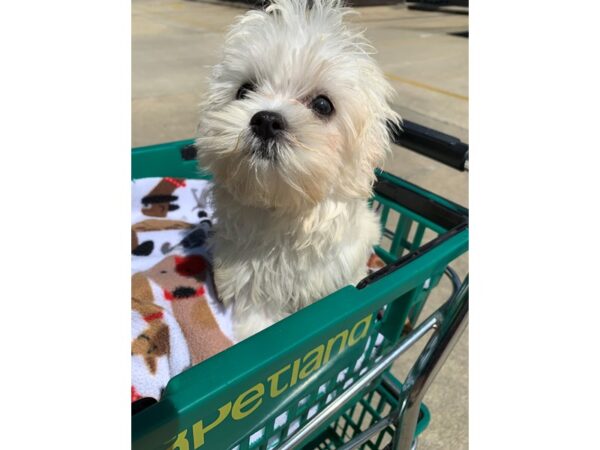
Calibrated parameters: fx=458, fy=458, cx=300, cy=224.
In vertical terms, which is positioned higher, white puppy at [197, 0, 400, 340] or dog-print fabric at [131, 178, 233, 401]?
white puppy at [197, 0, 400, 340]

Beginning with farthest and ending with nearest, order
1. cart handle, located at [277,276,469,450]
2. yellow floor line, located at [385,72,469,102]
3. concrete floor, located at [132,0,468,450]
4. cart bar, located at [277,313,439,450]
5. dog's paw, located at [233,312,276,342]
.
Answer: yellow floor line, located at [385,72,469,102]
concrete floor, located at [132,0,468,450]
dog's paw, located at [233,312,276,342]
cart handle, located at [277,276,469,450]
cart bar, located at [277,313,439,450]

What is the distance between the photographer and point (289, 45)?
125cm

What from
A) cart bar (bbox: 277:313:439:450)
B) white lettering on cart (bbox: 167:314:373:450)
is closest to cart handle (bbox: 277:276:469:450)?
cart bar (bbox: 277:313:439:450)

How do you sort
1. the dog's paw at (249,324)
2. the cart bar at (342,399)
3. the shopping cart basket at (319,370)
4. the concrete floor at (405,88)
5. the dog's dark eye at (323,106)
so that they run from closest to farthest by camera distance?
the shopping cart basket at (319,370), the cart bar at (342,399), the dog's dark eye at (323,106), the dog's paw at (249,324), the concrete floor at (405,88)

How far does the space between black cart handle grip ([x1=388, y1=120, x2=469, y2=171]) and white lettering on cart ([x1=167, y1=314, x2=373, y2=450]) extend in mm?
616

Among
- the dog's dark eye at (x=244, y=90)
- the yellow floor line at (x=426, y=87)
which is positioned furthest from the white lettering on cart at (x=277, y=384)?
the yellow floor line at (x=426, y=87)

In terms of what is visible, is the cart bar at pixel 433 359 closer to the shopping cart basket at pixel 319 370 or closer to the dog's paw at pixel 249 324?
the shopping cart basket at pixel 319 370

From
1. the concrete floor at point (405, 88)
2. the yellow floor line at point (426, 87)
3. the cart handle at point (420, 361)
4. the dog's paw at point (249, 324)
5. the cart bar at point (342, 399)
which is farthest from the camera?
the yellow floor line at point (426, 87)

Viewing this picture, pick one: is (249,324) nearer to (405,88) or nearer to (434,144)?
(434,144)

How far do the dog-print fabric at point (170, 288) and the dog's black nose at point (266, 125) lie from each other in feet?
1.98

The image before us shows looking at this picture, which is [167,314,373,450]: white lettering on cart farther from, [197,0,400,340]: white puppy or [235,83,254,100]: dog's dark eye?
[235,83,254,100]: dog's dark eye

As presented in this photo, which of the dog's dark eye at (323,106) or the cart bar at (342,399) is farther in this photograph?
the dog's dark eye at (323,106)

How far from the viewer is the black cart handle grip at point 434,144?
1351 millimetres

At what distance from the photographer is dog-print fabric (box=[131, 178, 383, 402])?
4.27 feet
